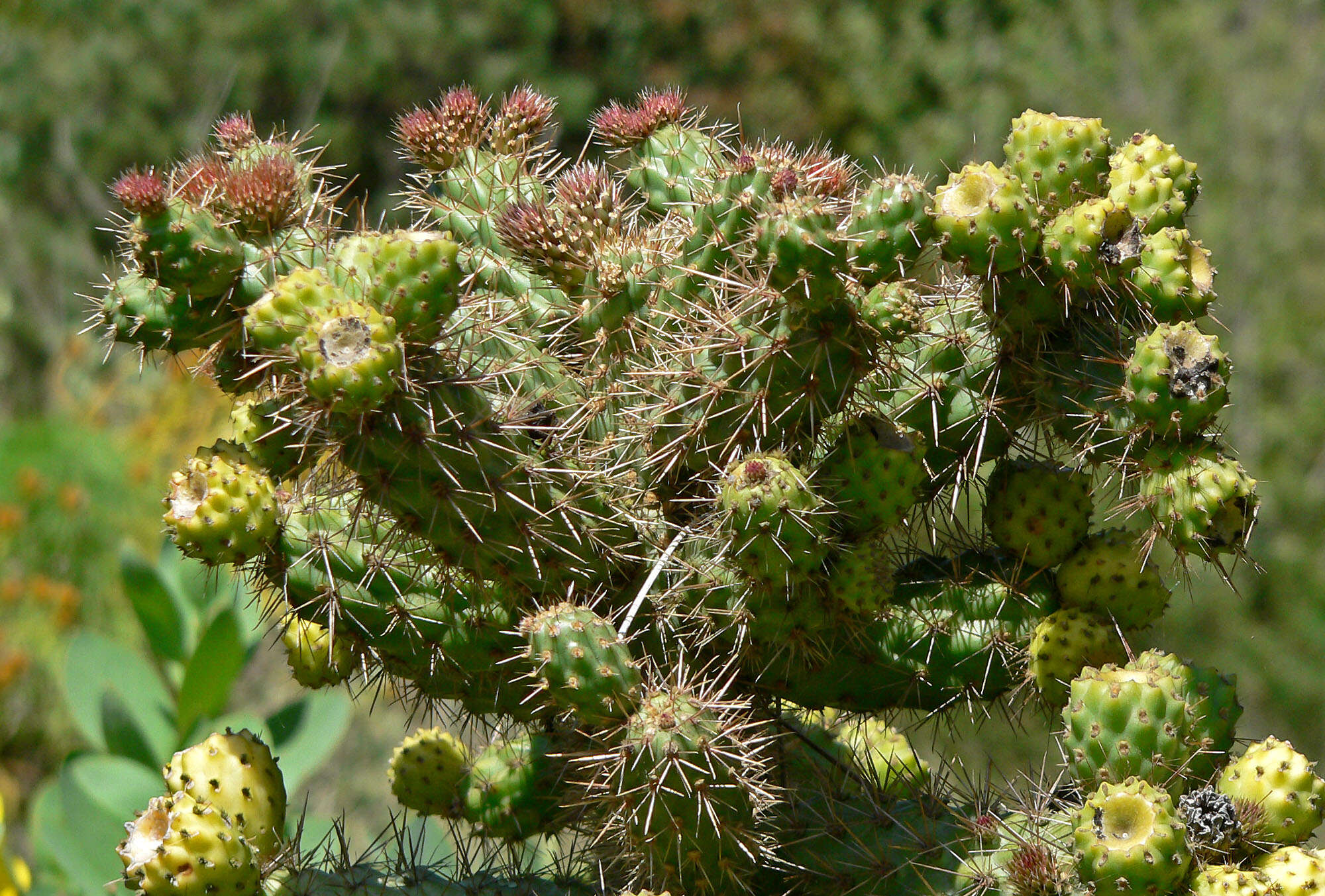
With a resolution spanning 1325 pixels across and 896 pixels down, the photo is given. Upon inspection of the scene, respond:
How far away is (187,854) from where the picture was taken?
1.50 meters

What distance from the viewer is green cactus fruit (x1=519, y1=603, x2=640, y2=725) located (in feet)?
4.55

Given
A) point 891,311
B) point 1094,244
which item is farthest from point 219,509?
point 1094,244

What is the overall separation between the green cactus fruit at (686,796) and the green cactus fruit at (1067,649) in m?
0.43

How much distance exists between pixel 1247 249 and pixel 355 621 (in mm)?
10948

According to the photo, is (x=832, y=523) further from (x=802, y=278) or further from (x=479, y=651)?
(x=479, y=651)

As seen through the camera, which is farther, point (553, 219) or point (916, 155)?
point (916, 155)

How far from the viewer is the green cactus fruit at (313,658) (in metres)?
1.74

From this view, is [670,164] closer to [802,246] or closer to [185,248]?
[802,246]

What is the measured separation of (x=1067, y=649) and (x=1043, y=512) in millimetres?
193

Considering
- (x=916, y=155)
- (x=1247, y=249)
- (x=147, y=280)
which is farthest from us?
(x=916, y=155)

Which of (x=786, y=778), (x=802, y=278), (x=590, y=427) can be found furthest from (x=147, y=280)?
(x=786, y=778)

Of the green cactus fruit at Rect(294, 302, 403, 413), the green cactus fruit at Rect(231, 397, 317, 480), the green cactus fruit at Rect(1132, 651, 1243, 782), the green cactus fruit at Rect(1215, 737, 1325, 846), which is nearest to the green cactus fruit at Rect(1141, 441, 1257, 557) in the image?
the green cactus fruit at Rect(1132, 651, 1243, 782)

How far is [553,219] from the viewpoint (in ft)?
5.79

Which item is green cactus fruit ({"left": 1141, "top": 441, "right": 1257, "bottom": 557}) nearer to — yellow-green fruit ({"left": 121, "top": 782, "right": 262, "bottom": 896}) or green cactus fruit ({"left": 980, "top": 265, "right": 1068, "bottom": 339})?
green cactus fruit ({"left": 980, "top": 265, "right": 1068, "bottom": 339})
